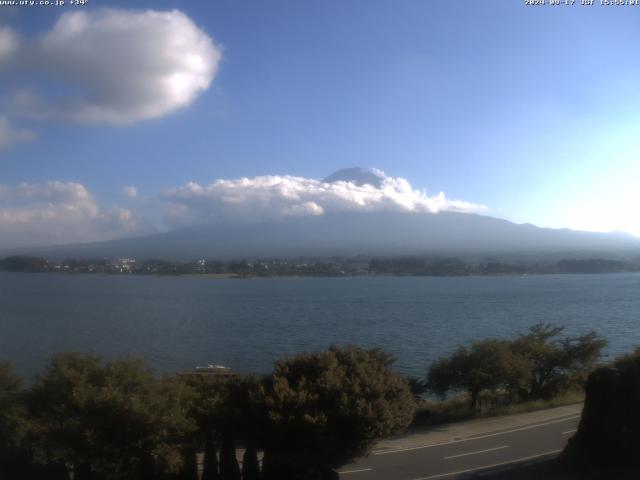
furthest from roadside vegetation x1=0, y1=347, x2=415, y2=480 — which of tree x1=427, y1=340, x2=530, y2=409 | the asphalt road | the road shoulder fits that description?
tree x1=427, y1=340, x2=530, y2=409

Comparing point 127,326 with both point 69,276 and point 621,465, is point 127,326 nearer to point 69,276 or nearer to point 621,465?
point 621,465

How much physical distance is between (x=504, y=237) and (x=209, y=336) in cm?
11302

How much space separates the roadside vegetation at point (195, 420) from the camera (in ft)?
19.0

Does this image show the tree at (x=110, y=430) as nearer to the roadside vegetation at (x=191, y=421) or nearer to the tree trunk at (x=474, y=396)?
the roadside vegetation at (x=191, y=421)

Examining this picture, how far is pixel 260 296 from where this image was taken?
48.6 metres

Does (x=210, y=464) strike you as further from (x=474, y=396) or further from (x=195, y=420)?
(x=474, y=396)

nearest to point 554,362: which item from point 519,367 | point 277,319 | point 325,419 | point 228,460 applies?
point 519,367

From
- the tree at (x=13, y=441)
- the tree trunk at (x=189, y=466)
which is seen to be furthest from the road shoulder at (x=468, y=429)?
the tree at (x=13, y=441)

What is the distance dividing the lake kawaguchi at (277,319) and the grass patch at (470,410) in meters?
4.16

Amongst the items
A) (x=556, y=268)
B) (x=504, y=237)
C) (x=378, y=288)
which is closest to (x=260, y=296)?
(x=378, y=288)

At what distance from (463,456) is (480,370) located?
477cm

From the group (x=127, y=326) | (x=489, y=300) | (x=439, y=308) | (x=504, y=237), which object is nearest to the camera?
(x=127, y=326)

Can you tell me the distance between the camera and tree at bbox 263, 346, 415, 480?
5840mm

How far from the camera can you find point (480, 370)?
12781 mm
